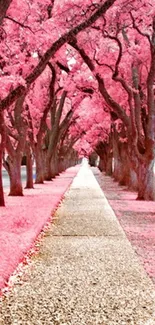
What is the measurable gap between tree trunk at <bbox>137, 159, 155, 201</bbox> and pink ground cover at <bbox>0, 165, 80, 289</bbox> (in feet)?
11.8

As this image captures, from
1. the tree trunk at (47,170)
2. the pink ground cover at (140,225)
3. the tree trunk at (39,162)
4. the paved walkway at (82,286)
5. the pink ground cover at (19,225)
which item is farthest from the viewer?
the tree trunk at (47,170)

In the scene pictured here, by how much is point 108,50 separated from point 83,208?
7.76m

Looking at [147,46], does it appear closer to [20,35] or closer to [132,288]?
[20,35]

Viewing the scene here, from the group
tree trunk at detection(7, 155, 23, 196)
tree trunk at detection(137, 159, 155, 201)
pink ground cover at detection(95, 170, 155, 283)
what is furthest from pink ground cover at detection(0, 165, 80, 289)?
tree trunk at detection(137, 159, 155, 201)

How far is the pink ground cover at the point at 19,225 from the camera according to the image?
945 centimetres

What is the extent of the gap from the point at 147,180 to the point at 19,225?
30.5ft

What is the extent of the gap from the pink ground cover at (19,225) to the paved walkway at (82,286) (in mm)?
316

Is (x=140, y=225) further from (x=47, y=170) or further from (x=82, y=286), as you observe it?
(x=47, y=170)

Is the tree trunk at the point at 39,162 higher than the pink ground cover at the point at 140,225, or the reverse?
the tree trunk at the point at 39,162

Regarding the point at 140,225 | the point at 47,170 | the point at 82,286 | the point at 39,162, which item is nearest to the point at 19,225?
the point at 140,225

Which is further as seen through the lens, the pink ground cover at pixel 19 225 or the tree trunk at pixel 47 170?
the tree trunk at pixel 47 170

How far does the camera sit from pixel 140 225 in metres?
14.6

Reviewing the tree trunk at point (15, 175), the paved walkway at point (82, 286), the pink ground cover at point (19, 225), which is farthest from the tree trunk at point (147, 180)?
the paved walkway at point (82, 286)

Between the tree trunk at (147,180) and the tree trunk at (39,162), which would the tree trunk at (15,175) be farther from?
the tree trunk at (39,162)
